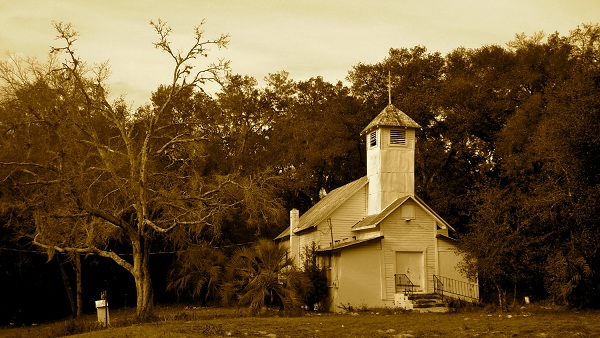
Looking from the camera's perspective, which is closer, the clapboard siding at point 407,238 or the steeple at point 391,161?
the clapboard siding at point 407,238

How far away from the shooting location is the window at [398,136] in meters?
35.1

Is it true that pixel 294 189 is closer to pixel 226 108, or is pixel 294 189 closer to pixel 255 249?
pixel 226 108

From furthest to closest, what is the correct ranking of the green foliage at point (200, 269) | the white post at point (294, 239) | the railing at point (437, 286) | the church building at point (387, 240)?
the white post at point (294, 239)
the green foliage at point (200, 269)
the railing at point (437, 286)
the church building at point (387, 240)

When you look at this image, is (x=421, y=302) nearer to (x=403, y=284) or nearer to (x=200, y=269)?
(x=403, y=284)

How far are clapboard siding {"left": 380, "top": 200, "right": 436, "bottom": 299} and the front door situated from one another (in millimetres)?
260

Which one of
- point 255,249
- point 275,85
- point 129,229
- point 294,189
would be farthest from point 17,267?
point 275,85

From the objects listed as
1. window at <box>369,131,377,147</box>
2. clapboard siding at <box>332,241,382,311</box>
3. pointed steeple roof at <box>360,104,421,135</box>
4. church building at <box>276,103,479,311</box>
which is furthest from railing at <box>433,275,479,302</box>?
pointed steeple roof at <box>360,104,421,135</box>

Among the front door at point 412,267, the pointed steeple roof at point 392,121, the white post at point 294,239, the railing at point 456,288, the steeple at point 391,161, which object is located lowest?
the railing at point 456,288

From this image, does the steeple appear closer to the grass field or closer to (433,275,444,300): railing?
(433,275,444,300): railing

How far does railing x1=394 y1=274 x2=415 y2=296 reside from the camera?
3238cm

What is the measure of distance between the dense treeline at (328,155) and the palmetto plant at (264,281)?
1585mm

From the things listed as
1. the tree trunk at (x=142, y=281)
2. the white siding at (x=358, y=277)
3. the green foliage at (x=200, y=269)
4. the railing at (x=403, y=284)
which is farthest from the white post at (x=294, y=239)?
the tree trunk at (x=142, y=281)

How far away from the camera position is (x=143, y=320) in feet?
79.0

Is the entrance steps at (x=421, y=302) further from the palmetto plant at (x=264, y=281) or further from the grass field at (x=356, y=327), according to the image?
the grass field at (x=356, y=327)
